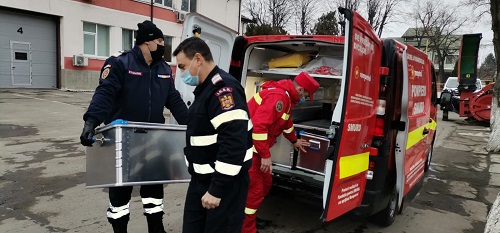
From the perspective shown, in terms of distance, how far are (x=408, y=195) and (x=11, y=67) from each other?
55.3 feet

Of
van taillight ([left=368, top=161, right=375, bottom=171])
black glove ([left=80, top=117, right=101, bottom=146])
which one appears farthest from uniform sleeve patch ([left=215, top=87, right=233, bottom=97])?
van taillight ([left=368, top=161, right=375, bottom=171])

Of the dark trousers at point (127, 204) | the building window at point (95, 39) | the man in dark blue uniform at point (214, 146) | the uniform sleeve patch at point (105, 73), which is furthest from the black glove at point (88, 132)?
the building window at point (95, 39)

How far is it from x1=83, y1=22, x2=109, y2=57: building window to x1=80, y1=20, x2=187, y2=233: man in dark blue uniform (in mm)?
16157

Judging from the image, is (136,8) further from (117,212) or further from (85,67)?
(117,212)

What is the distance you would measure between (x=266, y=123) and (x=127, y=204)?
1.34 metres

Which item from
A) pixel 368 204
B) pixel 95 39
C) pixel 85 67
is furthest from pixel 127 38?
pixel 368 204

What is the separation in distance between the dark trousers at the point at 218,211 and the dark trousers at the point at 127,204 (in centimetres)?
94

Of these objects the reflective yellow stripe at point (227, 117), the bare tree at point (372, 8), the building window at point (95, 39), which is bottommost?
the reflective yellow stripe at point (227, 117)

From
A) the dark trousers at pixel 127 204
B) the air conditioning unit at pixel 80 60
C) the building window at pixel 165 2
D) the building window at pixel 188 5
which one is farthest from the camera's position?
the building window at pixel 188 5

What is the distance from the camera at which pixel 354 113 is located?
9.40ft

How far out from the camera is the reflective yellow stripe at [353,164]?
2.82 m

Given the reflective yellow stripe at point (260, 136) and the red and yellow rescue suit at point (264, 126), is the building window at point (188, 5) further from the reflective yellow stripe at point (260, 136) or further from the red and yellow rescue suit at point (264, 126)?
the reflective yellow stripe at point (260, 136)

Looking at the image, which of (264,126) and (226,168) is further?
(264,126)

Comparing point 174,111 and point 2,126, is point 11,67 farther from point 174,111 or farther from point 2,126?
point 174,111
